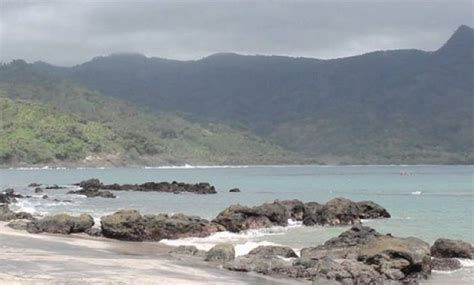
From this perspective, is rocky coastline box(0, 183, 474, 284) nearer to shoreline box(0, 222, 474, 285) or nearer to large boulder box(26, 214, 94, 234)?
large boulder box(26, 214, 94, 234)

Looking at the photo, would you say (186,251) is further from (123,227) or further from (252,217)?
(252,217)

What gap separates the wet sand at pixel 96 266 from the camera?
2328 cm

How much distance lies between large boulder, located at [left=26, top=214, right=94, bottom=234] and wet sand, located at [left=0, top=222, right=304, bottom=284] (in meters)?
5.04

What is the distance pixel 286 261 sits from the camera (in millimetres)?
31297

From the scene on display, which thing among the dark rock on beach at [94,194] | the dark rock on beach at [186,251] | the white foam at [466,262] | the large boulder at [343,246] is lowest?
the dark rock on beach at [94,194]

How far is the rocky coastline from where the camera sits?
27953 millimetres

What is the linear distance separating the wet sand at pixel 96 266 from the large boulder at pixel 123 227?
489 centimetres

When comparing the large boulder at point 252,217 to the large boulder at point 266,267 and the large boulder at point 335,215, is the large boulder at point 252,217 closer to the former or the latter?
the large boulder at point 335,215

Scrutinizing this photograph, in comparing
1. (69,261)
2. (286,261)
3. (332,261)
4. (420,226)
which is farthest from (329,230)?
(69,261)

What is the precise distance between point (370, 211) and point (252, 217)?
15261 mm

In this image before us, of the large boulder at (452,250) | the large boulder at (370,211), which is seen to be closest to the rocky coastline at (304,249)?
the large boulder at (452,250)

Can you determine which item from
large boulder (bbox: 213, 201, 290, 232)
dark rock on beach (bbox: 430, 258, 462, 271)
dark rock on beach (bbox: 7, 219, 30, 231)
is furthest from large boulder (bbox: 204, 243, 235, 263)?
large boulder (bbox: 213, 201, 290, 232)

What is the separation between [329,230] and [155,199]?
42.6m

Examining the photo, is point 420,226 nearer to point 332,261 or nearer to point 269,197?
point 332,261
